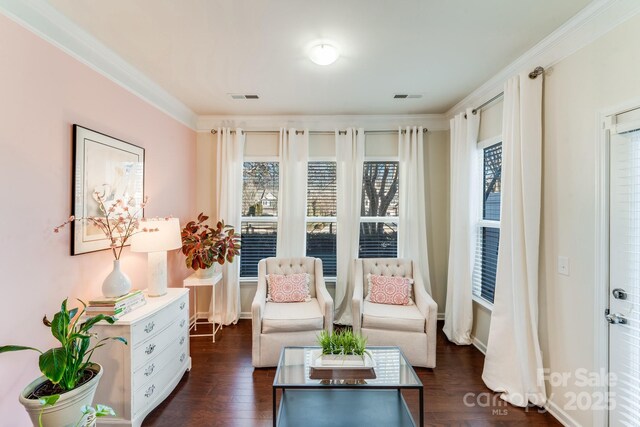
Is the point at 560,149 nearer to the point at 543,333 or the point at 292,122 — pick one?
the point at 543,333

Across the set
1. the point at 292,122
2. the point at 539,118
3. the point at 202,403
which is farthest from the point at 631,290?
the point at 292,122

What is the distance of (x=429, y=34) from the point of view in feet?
6.53

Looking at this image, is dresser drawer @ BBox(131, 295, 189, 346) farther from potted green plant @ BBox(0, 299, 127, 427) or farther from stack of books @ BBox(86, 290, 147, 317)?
potted green plant @ BBox(0, 299, 127, 427)

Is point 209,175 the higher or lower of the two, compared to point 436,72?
lower

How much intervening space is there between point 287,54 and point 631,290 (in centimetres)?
275

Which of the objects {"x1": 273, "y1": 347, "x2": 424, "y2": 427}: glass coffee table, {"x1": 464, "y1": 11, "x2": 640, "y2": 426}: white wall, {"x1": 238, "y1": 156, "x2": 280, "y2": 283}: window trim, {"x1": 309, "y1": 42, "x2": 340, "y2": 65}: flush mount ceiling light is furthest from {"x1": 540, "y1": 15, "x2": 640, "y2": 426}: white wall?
{"x1": 238, "y1": 156, "x2": 280, "y2": 283}: window trim

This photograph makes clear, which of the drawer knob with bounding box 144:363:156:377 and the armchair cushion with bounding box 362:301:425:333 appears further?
the armchair cushion with bounding box 362:301:425:333

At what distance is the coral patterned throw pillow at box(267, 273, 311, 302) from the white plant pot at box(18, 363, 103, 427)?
5.75ft

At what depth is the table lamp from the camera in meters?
2.32

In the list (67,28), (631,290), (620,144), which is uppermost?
(67,28)

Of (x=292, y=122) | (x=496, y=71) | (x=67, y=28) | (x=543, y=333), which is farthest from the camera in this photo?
(x=292, y=122)

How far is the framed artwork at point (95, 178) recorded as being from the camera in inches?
77.1

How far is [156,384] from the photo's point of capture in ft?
6.97

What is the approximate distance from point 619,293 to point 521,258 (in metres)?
0.58
